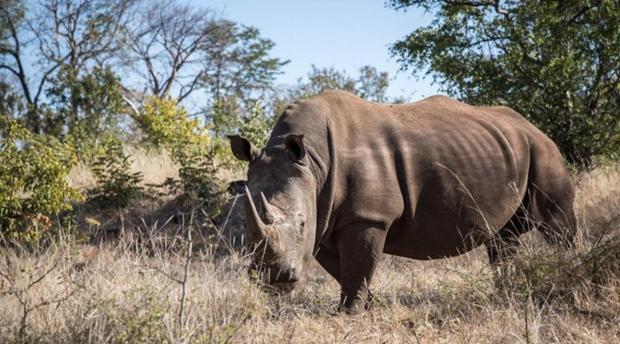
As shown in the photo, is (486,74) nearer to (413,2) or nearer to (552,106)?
(552,106)

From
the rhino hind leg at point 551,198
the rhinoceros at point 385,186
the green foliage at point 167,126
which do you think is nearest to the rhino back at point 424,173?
the rhinoceros at point 385,186

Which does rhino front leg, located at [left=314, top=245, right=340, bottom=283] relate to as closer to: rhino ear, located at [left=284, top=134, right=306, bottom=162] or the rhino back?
the rhino back

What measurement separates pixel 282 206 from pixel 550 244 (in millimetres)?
2534

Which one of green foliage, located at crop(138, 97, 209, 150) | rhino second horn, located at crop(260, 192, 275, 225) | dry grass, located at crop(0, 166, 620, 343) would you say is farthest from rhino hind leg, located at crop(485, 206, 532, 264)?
green foliage, located at crop(138, 97, 209, 150)

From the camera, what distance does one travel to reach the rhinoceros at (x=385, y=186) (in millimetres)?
5066

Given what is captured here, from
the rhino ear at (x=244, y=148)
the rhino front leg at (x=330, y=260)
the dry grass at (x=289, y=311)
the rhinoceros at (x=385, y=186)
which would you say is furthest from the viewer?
the rhino front leg at (x=330, y=260)

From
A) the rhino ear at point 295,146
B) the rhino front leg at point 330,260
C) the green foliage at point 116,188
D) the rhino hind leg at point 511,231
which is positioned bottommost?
the rhino hind leg at point 511,231

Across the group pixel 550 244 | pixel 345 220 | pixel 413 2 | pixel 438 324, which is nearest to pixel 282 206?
pixel 345 220

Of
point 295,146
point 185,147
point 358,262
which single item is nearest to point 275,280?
point 358,262

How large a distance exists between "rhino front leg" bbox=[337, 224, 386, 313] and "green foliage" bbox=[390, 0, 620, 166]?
7.51 m

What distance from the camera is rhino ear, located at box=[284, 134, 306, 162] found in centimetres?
512

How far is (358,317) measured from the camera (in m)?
5.12

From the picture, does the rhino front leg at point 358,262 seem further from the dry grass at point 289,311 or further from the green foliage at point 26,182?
the green foliage at point 26,182

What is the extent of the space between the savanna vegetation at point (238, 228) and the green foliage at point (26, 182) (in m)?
0.02
